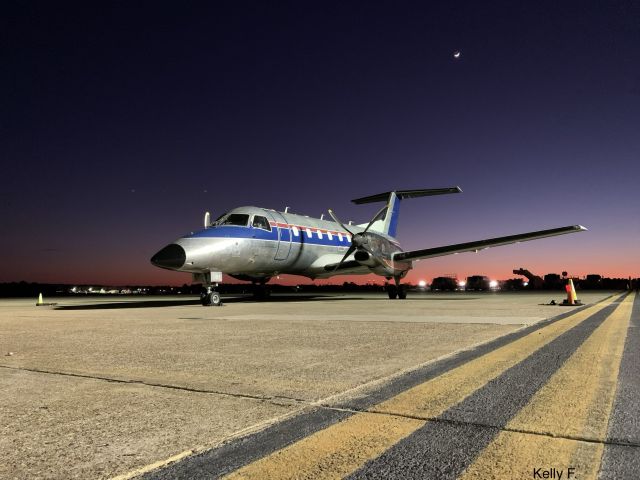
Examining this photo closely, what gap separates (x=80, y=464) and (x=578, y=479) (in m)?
2.45

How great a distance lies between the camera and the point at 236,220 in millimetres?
18547

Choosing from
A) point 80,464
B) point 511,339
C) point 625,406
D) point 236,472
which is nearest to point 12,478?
point 80,464

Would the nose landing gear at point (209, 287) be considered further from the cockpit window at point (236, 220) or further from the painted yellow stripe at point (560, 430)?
the painted yellow stripe at point (560, 430)

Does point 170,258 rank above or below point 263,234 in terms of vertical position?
below

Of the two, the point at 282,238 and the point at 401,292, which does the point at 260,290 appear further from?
the point at 401,292

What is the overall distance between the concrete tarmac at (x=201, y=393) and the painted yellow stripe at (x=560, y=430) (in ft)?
0.47

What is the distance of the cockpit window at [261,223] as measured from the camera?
19.0m

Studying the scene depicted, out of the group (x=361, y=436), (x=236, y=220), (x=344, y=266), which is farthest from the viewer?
(x=344, y=266)

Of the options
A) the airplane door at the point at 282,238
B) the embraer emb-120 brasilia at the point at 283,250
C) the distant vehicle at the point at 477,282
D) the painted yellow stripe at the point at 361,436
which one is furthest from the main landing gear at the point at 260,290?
the distant vehicle at the point at 477,282

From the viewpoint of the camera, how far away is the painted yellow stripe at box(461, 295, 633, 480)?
7.74 feet

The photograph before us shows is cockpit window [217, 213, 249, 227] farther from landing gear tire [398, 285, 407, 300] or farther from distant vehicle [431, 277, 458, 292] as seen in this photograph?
distant vehicle [431, 277, 458, 292]

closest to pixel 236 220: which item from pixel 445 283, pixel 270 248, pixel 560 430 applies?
pixel 270 248

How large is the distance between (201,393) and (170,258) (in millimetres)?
12631

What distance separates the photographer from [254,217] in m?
19.0
